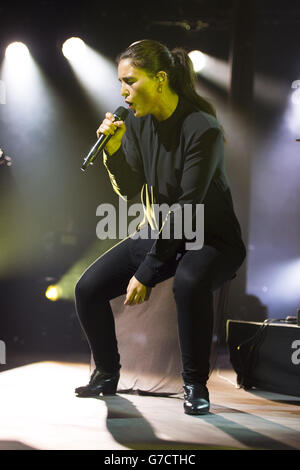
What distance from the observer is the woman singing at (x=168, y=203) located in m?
2.07

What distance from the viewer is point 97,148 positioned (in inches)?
86.5

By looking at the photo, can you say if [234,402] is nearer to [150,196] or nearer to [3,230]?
[150,196]

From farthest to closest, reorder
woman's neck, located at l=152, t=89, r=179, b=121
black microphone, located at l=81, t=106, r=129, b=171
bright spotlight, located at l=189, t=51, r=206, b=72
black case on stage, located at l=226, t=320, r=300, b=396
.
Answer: bright spotlight, located at l=189, t=51, r=206, b=72
black case on stage, located at l=226, t=320, r=300, b=396
woman's neck, located at l=152, t=89, r=179, b=121
black microphone, located at l=81, t=106, r=129, b=171

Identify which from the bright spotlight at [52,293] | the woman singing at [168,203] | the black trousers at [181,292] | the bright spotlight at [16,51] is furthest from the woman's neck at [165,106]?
the bright spotlight at [16,51]

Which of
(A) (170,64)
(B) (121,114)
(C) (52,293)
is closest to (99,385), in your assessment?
(B) (121,114)

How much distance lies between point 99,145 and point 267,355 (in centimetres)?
143

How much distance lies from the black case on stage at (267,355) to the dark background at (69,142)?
2007 mm

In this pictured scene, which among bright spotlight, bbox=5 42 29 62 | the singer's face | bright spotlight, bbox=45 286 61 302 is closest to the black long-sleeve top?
the singer's face

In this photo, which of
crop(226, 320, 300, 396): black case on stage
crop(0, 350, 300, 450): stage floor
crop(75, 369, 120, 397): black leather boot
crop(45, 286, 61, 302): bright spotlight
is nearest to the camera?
crop(0, 350, 300, 450): stage floor

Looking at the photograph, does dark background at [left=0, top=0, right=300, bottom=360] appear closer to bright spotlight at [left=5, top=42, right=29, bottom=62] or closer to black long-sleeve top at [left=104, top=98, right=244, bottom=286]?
bright spotlight at [left=5, top=42, right=29, bottom=62]

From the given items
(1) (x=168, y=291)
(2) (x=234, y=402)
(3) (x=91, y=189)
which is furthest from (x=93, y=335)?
(3) (x=91, y=189)

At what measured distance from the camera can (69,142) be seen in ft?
20.4

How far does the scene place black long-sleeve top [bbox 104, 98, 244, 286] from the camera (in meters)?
2.07

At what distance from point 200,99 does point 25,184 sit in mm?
4149
